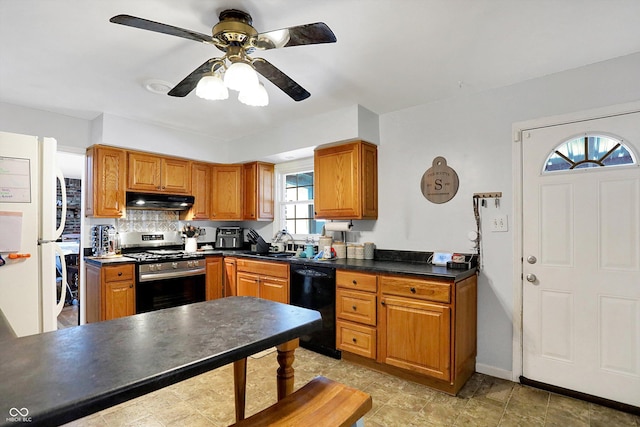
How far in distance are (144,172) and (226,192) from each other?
1.05 m

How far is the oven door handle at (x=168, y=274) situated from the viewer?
3.40 m

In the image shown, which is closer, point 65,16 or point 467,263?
point 65,16

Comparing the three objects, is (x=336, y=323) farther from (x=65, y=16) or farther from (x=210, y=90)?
(x=65, y=16)

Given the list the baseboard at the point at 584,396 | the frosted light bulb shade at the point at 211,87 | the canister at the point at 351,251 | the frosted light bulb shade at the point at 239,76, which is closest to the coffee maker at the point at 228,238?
the canister at the point at 351,251

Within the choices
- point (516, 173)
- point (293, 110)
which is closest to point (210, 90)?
point (293, 110)

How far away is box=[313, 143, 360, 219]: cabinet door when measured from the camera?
3.25 m

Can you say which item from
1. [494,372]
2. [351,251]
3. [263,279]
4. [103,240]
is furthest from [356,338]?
[103,240]

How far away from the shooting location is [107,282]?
3.20 metres

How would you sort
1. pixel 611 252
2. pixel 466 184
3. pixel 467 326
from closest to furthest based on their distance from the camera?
pixel 611 252 < pixel 467 326 < pixel 466 184

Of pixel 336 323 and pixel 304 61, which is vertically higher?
pixel 304 61

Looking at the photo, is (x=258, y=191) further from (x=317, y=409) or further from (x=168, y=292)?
(x=317, y=409)

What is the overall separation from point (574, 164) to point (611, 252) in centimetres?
67

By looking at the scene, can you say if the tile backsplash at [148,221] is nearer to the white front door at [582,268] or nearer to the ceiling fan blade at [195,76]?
the ceiling fan blade at [195,76]

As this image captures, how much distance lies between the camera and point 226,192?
448cm
